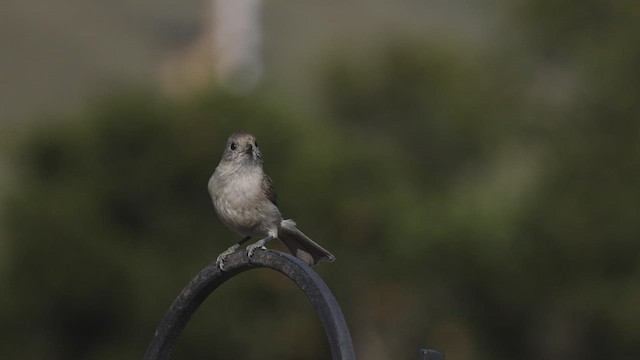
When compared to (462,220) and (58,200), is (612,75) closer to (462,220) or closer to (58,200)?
(462,220)

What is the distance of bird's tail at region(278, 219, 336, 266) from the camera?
366cm

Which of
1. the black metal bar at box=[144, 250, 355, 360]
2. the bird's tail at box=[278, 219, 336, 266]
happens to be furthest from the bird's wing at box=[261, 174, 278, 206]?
the black metal bar at box=[144, 250, 355, 360]

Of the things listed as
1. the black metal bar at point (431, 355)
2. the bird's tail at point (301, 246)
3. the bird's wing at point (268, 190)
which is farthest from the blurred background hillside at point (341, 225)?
the black metal bar at point (431, 355)

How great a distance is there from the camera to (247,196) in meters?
4.00

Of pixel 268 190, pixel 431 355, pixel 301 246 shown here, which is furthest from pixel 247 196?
pixel 431 355

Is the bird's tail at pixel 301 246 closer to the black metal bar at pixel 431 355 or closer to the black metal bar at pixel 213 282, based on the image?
the black metal bar at pixel 213 282

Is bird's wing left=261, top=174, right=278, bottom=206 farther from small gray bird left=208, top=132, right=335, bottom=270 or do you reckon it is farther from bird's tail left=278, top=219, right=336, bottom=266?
bird's tail left=278, top=219, right=336, bottom=266

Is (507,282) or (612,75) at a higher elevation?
(612,75)

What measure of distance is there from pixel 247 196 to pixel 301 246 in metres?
0.28

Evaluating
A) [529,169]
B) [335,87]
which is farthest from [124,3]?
[529,169]

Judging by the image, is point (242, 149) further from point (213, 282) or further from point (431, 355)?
point (431, 355)

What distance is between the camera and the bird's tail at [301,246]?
366 cm

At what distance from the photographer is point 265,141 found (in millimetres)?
9141

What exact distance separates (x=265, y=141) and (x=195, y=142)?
47 cm
